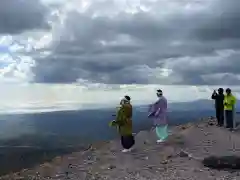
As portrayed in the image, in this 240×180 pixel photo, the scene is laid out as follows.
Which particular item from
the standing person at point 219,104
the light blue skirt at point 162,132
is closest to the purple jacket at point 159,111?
the light blue skirt at point 162,132

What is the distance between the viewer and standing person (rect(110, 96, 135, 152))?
66.4 ft

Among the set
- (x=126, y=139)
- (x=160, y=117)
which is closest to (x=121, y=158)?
(x=126, y=139)

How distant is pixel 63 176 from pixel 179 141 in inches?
209

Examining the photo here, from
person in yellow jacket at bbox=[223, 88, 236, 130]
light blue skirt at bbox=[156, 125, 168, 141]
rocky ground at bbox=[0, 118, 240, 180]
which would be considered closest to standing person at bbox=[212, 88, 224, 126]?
person in yellow jacket at bbox=[223, 88, 236, 130]

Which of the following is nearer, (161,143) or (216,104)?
(161,143)

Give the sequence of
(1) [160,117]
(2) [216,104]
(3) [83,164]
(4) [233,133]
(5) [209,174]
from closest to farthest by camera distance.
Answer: (5) [209,174]
(3) [83,164]
(1) [160,117]
(4) [233,133]
(2) [216,104]

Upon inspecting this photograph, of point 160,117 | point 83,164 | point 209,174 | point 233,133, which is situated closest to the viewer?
point 209,174

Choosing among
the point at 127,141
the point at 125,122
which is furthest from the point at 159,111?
the point at 127,141

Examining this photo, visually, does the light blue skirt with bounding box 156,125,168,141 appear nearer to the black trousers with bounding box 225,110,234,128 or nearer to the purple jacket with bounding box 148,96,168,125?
the purple jacket with bounding box 148,96,168,125

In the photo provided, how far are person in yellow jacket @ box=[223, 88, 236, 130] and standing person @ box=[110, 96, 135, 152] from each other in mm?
5078

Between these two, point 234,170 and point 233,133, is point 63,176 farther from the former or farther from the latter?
point 233,133

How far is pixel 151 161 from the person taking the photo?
1942cm

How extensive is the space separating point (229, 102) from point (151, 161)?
5589mm

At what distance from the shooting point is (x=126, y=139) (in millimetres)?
20500
